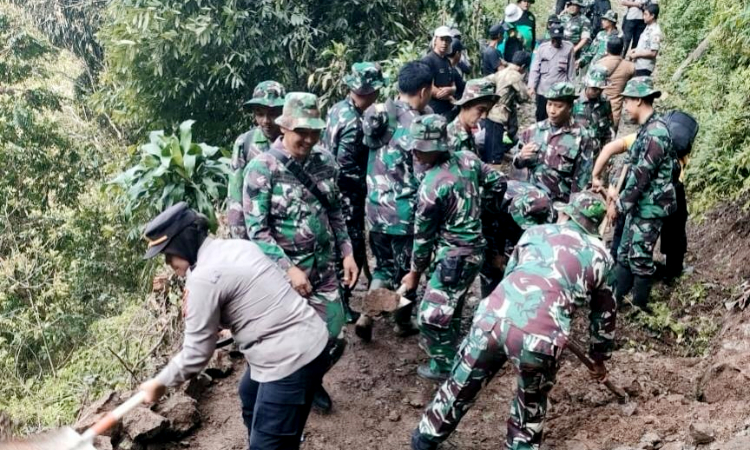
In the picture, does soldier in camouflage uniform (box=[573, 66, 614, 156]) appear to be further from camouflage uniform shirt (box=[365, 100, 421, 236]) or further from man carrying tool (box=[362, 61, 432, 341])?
camouflage uniform shirt (box=[365, 100, 421, 236])

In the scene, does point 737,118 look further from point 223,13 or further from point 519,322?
point 223,13

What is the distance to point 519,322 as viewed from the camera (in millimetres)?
3721

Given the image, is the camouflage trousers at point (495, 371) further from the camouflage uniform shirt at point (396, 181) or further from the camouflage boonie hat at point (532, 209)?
the camouflage uniform shirt at point (396, 181)

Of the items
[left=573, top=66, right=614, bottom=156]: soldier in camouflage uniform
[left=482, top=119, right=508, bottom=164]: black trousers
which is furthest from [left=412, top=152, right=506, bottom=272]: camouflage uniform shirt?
[left=482, top=119, right=508, bottom=164]: black trousers

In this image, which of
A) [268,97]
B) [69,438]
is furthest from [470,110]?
[69,438]

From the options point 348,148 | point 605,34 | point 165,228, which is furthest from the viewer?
point 605,34

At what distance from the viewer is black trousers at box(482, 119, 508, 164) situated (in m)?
7.97

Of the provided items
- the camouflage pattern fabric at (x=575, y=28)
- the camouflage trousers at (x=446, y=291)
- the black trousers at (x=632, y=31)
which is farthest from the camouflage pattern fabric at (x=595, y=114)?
the black trousers at (x=632, y=31)

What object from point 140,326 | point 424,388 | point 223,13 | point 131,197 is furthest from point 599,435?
point 223,13

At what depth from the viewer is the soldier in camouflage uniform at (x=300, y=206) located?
13.9 ft

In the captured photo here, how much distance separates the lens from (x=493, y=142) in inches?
316

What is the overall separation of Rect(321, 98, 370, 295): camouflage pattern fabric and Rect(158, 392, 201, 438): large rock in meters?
1.61

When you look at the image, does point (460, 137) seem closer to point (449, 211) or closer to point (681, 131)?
point (449, 211)

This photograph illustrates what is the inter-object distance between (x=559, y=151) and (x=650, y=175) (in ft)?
2.44
